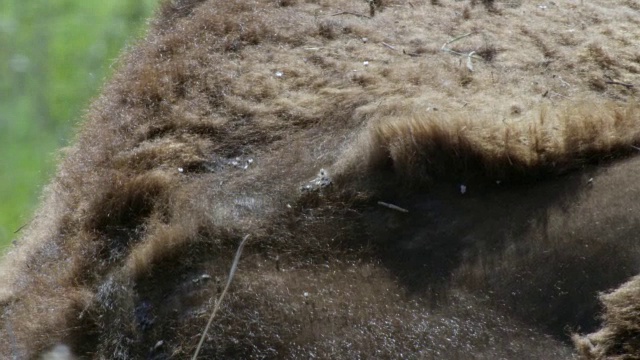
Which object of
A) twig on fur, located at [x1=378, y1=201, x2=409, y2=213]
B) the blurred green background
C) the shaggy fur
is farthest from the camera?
the blurred green background

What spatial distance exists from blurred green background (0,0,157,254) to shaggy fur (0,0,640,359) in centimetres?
119

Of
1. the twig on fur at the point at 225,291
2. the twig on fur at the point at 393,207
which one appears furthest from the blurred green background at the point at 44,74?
the twig on fur at the point at 393,207

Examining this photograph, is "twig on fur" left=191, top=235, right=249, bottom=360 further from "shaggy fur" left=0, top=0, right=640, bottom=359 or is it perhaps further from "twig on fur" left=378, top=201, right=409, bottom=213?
"twig on fur" left=378, top=201, right=409, bottom=213

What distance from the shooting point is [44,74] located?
180 inches

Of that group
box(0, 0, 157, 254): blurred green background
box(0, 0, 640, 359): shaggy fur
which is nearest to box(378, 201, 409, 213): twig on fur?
box(0, 0, 640, 359): shaggy fur

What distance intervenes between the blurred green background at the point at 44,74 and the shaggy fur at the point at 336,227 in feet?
3.92

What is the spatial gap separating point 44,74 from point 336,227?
2947mm

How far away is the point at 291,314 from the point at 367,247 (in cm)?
32

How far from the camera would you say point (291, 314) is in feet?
7.34

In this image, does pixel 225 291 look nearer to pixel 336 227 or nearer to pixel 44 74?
pixel 336 227

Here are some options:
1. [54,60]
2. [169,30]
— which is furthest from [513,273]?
[54,60]

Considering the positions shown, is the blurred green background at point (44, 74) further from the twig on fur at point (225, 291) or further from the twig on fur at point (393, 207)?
the twig on fur at point (393, 207)

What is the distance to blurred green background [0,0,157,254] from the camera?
4133 millimetres

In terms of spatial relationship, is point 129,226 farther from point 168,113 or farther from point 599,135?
point 599,135
